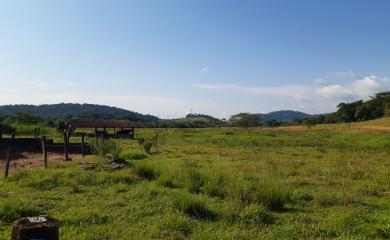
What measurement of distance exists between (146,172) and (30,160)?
10.4 meters

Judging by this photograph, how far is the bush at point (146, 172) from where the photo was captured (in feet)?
47.3

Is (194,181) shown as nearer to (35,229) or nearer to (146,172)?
(146,172)

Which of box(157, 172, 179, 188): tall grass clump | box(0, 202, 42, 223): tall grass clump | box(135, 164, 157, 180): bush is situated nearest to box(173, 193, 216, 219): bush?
box(0, 202, 42, 223): tall grass clump

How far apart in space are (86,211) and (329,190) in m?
6.97

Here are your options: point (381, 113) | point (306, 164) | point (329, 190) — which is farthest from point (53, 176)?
point (381, 113)

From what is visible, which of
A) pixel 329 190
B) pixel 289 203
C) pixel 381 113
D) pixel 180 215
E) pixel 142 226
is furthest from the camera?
pixel 381 113

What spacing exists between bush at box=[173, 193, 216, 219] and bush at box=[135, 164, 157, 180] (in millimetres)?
4801

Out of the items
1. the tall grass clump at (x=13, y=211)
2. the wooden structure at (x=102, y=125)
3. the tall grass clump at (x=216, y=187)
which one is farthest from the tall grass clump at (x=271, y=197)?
the wooden structure at (x=102, y=125)

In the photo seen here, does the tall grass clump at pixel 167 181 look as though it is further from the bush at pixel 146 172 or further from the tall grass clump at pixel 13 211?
the tall grass clump at pixel 13 211

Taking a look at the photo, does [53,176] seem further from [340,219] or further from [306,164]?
[306,164]

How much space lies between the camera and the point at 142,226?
337 inches

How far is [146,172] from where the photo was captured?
572 inches

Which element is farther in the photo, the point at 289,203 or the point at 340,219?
the point at 289,203

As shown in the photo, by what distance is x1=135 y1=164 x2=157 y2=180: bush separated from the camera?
1442 cm
